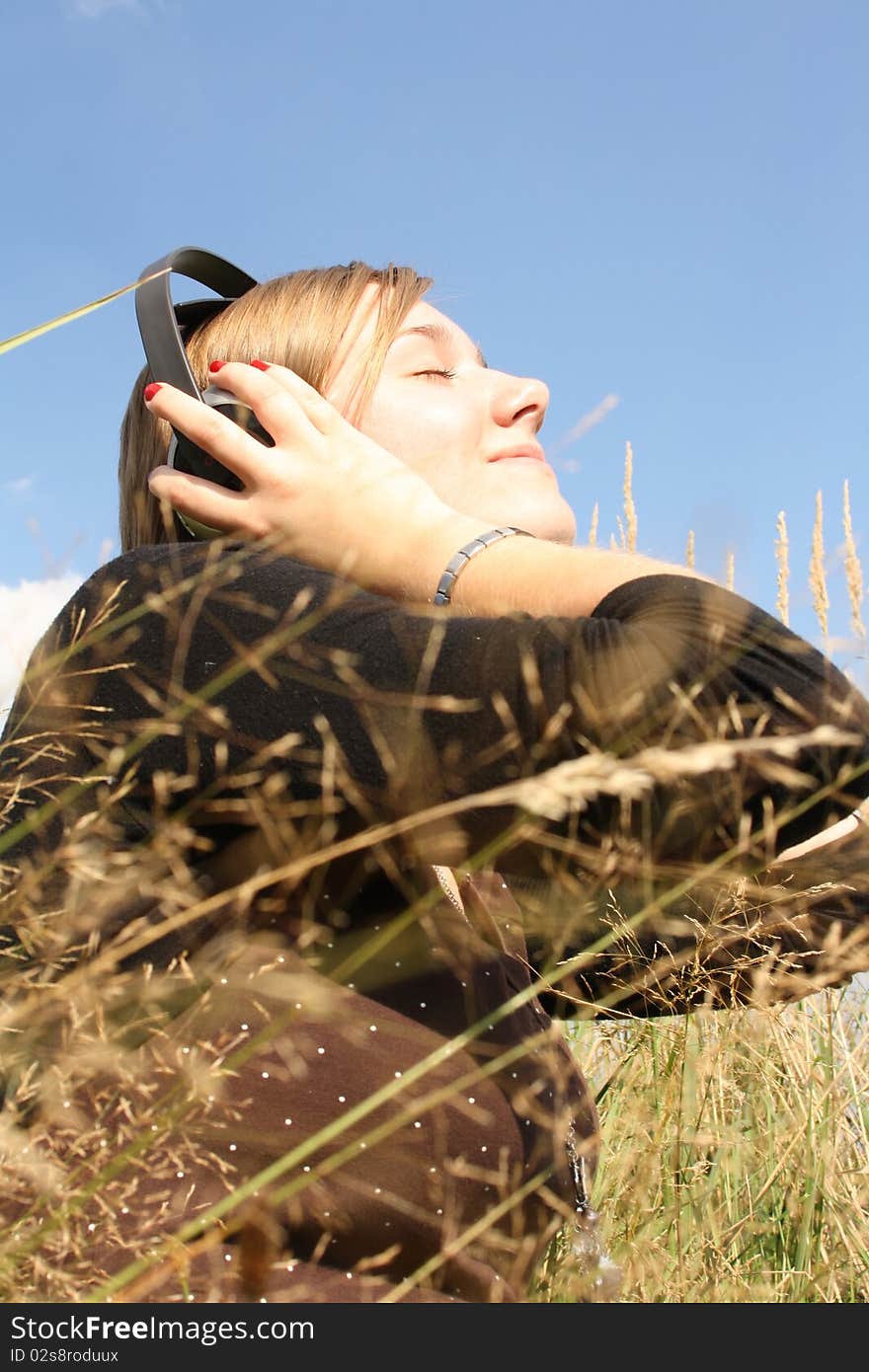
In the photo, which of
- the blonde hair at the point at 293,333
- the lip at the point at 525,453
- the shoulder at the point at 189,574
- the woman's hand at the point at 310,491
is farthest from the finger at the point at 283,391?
the lip at the point at 525,453

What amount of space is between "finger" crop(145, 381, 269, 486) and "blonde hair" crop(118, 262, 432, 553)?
1.07ft

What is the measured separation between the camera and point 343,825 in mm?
1077

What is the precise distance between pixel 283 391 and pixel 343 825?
1.78 ft

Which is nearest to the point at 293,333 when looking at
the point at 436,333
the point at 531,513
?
the point at 436,333

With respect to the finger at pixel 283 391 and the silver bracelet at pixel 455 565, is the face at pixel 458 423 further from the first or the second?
the silver bracelet at pixel 455 565

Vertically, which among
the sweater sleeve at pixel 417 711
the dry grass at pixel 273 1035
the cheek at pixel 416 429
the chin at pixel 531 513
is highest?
the cheek at pixel 416 429

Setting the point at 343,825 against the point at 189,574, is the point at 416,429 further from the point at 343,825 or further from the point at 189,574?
the point at 343,825

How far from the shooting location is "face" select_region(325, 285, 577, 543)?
1679mm

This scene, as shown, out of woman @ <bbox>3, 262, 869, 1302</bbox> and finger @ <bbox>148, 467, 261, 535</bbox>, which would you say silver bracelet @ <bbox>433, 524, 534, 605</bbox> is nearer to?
woman @ <bbox>3, 262, 869, 1302</bbox>

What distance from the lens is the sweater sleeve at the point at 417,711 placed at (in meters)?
0.97

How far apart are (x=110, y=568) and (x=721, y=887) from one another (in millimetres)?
734

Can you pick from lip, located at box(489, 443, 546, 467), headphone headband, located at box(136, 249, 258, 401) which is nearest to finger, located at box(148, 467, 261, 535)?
headphone headband, located at box(136, 249, 258, 401)

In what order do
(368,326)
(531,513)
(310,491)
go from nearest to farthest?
(310,491)
(531,513)
(368,326)

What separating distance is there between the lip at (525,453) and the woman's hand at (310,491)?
47 cm
